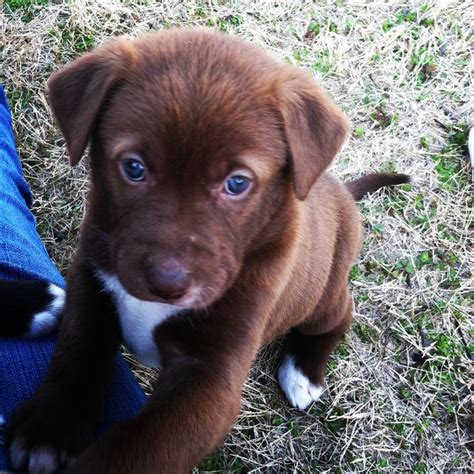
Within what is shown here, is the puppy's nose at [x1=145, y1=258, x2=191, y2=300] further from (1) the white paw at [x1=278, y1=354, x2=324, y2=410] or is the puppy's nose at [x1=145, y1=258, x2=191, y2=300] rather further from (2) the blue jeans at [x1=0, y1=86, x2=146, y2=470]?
(1) the white paw at [x1=278, y1=354, x2=324, y2=410]

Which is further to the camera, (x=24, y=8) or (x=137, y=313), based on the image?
(x=24, y=8)

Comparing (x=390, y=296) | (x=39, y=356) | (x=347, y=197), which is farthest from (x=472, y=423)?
(x=39, y=356)

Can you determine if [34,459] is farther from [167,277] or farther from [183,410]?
[167,277]

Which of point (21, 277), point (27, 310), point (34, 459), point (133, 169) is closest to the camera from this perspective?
point (133, 169)

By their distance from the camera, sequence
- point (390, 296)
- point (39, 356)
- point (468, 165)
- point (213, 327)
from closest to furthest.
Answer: point (213, 327) < point (39, 356) < point (390, 296) < point (468, 165)

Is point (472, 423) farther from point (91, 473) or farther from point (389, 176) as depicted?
point (91, 473)

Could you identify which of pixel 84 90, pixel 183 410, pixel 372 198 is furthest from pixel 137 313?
pixel 372 198

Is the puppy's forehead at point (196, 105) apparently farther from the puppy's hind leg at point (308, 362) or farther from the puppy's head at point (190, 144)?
the puppy's hind leg at point (308, 362)
